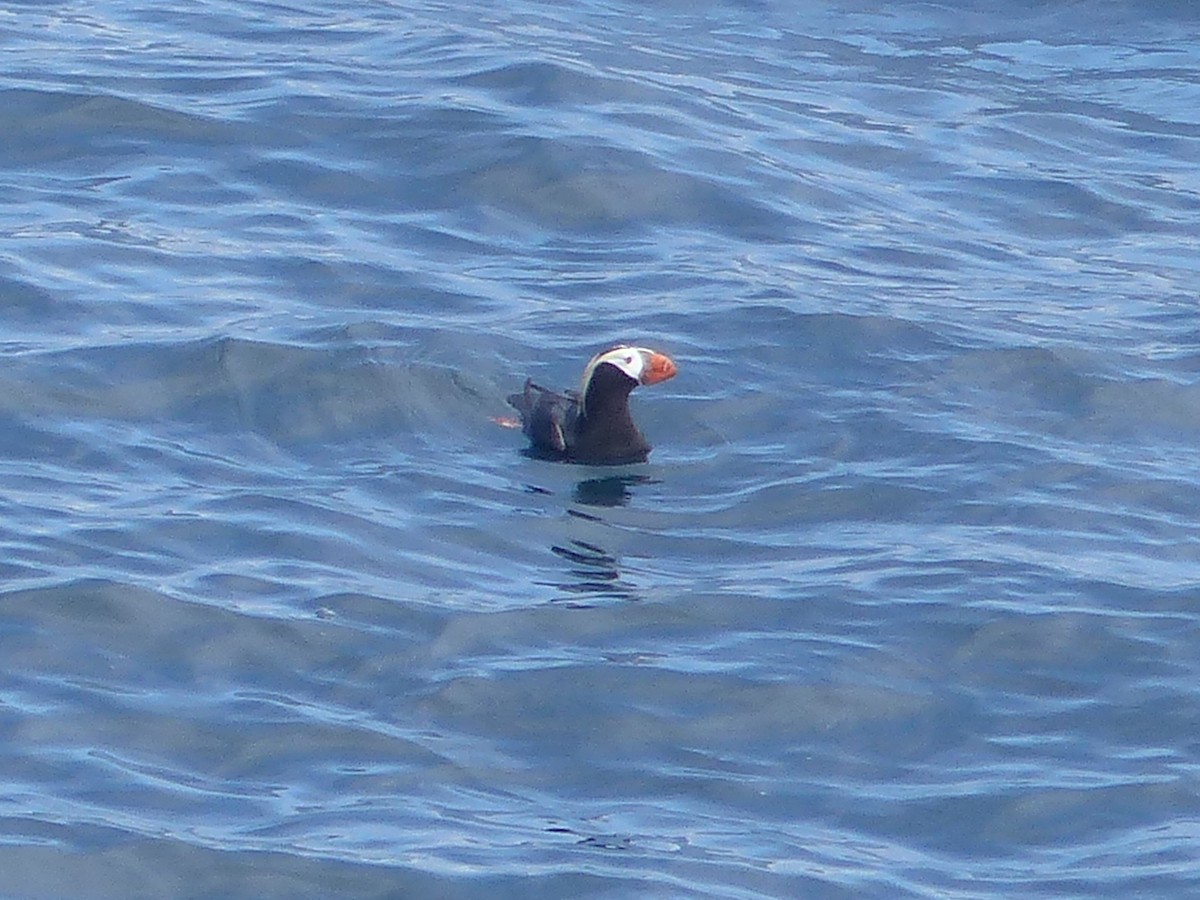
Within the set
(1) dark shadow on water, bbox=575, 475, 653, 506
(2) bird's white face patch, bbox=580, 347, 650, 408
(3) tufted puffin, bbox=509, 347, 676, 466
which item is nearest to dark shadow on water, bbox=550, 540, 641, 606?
(1) dark shadow on water, bbox=575, 475, 653, 506

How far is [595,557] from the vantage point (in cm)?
979

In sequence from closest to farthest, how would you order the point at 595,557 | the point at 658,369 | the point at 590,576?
the point at 590,576 < the point at 595,557 < the point at 658,369

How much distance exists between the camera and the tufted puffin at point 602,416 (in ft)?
35.8

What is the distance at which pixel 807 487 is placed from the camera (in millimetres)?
10555

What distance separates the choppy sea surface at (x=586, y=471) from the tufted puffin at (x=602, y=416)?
0.15 metres

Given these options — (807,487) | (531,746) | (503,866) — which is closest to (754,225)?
(807,487)

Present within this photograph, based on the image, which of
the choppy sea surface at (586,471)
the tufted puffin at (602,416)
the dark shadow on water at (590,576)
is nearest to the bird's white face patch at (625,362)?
the tufted puffin at (602,416)

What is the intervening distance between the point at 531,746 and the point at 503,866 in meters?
0.90

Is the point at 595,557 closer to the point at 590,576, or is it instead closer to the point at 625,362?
the point at 590,576

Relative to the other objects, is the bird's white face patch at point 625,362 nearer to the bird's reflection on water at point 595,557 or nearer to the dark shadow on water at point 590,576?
the bird's reflection on water at point 595,557

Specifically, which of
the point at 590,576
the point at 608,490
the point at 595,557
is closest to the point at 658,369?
the point at 608,490

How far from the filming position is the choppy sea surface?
7.44m

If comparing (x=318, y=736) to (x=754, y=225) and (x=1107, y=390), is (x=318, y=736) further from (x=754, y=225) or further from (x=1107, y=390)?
(x=754, y=225)

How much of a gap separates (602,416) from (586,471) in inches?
10.9
